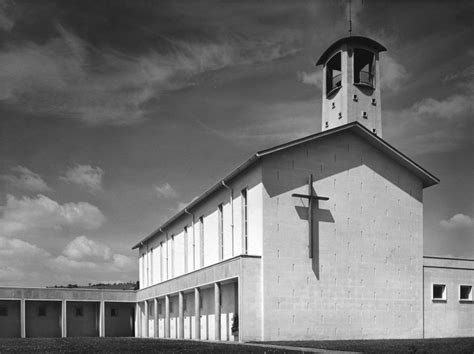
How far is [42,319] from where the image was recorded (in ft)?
196

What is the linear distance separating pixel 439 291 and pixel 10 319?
39.6 meters

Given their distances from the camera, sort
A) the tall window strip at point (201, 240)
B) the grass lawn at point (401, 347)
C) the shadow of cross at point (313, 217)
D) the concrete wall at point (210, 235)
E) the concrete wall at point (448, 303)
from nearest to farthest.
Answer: the grass lawn at point (401, 347)
the shadow of cross at point (313, 217)
the concrete wall at point (210, 235)
the concrete wall at point (448, 303)
the tall window strip at point (201, 240)

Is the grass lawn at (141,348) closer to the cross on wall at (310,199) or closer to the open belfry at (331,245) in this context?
the open belfry at (331,245)

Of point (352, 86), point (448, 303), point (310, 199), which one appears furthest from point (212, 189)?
point (448, 303)

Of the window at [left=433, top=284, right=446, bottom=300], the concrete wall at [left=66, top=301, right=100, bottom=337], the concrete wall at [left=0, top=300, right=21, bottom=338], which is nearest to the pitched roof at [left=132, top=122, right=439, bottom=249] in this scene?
the window at [left=433, top=284, right=446, bottom=300]

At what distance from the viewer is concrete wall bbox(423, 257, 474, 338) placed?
128 ft

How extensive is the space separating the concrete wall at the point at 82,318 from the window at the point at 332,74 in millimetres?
33023

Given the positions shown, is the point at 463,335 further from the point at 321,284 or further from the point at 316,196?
the point at 316,196

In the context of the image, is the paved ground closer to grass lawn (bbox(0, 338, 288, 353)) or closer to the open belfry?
grass lawn (bbox(0, 338, 288, 353))

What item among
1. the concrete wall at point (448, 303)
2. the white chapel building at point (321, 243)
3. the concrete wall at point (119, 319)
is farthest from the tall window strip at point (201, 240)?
the concrete wall at point (119, 319)

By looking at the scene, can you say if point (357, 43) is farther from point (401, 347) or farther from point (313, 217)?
point (401, 347)

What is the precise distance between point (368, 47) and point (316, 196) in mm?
14671

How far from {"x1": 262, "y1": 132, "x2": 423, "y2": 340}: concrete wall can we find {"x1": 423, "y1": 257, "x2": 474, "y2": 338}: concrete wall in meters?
0.91

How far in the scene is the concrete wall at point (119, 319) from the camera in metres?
63.1
